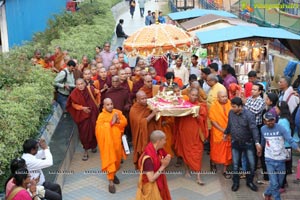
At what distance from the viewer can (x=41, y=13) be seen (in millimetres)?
20359

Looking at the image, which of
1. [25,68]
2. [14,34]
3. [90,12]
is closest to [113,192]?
[25,68]

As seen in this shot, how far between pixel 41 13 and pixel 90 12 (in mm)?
2587

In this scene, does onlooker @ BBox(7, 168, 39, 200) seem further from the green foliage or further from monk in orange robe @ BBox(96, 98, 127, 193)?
monk in orange robe @ BBox(96, 98, 127, 193)

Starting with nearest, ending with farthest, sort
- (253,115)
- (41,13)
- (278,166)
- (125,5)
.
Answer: (278,166), (253,115), (41,13), (125,5)

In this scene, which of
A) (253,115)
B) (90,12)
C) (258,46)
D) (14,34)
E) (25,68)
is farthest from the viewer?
(90,12)

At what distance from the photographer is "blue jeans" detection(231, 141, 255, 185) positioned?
7.58 m

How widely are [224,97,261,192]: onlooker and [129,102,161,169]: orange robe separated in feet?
4.05

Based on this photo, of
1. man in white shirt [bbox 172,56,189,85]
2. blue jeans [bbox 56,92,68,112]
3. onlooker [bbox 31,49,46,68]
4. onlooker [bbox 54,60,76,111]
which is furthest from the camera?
onlooker [bbox 31,49,46,68]

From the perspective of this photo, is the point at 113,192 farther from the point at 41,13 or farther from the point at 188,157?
the point at 41,13

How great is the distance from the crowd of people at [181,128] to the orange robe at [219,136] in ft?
0.05

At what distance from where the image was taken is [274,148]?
682 centimetres

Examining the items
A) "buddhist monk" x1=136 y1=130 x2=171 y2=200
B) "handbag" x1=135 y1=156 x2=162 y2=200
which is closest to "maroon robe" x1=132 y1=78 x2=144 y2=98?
"buddhist monk" x1=136 y1=130 x2=171 y2=200

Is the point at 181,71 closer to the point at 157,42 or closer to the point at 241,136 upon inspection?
the point at 157,42

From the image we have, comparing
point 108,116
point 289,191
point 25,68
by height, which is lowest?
point 289,191
